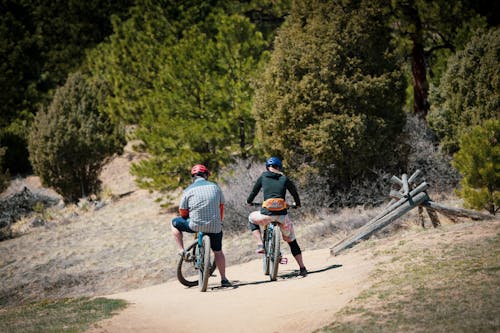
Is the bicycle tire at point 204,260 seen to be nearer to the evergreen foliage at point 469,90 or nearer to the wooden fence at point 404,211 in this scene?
the wooden fence at point 404,211

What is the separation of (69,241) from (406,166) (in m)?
10.2

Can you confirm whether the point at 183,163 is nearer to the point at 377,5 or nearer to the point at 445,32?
the point at 377,5

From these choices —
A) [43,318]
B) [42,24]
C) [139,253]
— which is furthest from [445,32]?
[42,24]

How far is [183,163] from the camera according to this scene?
19.3 m

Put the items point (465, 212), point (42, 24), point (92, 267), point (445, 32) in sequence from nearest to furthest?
1. point (465, 212)
2. point (92, 267)
3. point (445, 32)
4. point (42, 24)

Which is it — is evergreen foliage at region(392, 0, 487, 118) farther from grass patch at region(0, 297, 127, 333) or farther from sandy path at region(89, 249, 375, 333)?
grass patch at region(0, 297, 127, 333)

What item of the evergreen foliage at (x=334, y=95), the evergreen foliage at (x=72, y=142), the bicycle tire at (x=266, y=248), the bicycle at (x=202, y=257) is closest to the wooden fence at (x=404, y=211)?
the bicycle tire at (x=266, y=248)

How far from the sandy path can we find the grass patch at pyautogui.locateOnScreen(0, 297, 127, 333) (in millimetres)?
278

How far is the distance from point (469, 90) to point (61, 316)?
11.5m

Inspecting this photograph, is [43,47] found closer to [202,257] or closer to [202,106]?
[202,106]

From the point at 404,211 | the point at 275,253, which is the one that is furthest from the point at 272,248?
the point at 404,211

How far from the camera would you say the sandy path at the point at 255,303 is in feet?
22.5

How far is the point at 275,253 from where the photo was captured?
9.10 metres

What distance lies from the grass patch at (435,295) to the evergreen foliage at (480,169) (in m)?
3.22
